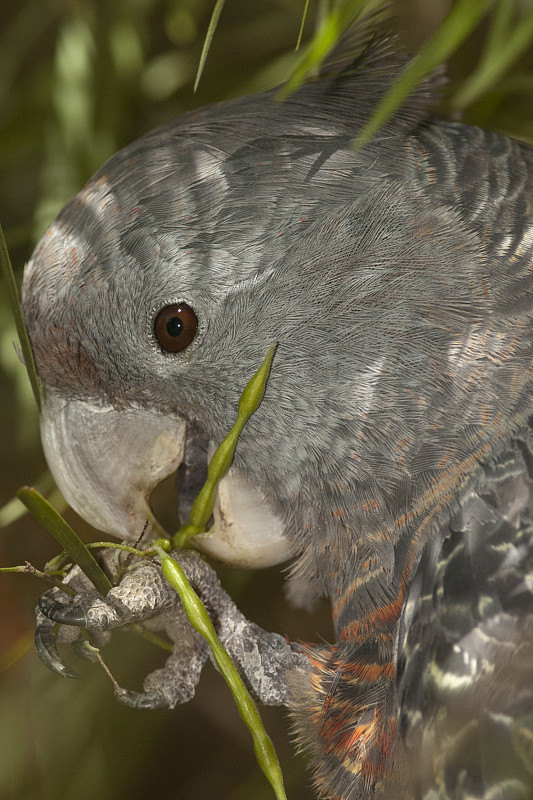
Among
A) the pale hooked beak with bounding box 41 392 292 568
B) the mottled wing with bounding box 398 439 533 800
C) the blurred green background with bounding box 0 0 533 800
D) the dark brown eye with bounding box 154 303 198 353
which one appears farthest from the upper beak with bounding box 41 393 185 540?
the mottled wing with bounding box 398 439 533 800

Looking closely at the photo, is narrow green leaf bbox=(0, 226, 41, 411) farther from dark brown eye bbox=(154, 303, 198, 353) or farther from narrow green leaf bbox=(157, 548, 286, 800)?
narrow green leaf bbox=(157, 548, 286, 800)

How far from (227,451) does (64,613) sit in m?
0.35

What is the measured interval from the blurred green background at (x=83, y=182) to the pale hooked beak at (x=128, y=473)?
1.24 ft

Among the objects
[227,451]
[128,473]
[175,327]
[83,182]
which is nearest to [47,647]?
[128,473]

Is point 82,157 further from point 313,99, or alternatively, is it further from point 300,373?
point 300,373

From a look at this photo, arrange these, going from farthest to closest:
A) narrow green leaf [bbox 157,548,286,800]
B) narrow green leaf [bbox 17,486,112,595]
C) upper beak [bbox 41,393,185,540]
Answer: upper beak [bbox 41,393,185,540]
narrow green leaf [bbox 157,548,286,800]
narrow green leaf [bbox 17,486,112,595]

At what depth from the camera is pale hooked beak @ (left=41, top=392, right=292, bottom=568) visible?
1.33 metres

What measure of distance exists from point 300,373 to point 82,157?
39.9 inches

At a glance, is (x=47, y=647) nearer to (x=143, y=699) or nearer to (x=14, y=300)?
(x=143, y=699)

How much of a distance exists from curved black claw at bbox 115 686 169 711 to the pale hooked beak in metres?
0.27

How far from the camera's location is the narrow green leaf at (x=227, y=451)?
121 cm

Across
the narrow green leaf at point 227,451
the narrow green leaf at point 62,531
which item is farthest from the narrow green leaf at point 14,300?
the narrow green leaf at point 227,451

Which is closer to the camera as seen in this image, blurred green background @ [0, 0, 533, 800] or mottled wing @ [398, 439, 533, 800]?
mottled wing @ [398, 439, 533, 800]

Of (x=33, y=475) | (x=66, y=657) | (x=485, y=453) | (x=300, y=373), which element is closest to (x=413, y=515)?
(x=485, y=453)
